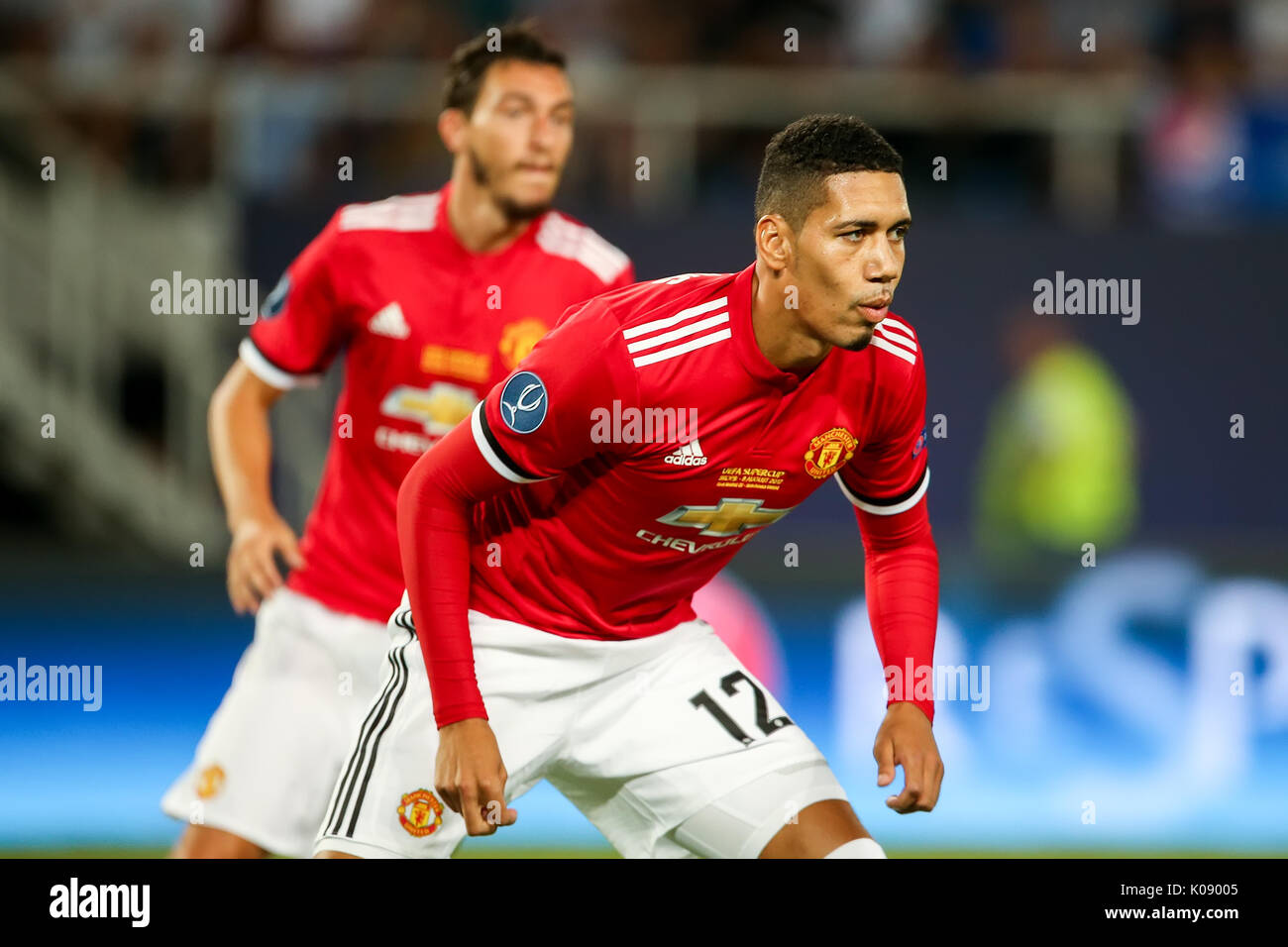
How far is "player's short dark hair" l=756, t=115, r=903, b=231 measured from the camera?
3629 mm

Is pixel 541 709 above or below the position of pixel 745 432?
below

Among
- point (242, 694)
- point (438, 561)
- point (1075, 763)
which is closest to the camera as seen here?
point (438, 561)

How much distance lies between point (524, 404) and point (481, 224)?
4.97 ft

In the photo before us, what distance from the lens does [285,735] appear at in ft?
15.7

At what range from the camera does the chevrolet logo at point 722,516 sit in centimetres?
388

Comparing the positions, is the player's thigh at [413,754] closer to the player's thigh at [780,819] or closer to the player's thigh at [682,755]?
the player's thigh at [682,755]

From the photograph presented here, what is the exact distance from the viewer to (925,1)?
10570 millimetres

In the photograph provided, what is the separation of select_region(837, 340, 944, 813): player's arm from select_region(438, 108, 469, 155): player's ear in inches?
68.3

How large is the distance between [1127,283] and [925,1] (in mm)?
2118

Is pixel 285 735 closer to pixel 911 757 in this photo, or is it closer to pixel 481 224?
pixel 481 224

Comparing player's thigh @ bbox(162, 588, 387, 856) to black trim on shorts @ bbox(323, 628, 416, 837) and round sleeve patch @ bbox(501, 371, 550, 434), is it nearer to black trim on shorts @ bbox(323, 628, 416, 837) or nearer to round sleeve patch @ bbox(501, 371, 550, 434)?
black trim on shorts @ bbox(323, 628, 416, 837)

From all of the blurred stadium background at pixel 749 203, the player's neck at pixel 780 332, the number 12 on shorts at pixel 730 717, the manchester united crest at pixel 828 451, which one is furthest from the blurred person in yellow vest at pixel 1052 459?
the player's neck at pixel 780 332

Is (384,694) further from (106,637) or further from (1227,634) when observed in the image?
(1227,634)
